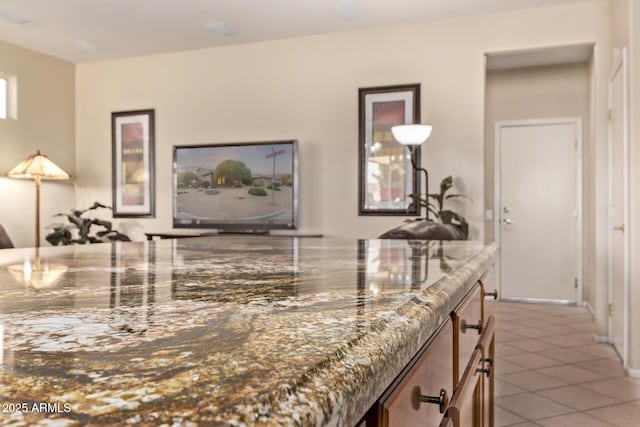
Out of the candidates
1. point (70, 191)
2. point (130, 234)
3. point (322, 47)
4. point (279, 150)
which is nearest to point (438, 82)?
point (322, 47)

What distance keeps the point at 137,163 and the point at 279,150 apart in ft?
6.04

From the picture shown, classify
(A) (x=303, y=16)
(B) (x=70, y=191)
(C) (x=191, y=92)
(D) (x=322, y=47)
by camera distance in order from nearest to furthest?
(A) (x=303, y=16)
(D) (x=322, y=47)
(C) (x=191, y=92)
(B) (x=70, y=191)

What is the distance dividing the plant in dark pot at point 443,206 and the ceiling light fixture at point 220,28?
2424mm

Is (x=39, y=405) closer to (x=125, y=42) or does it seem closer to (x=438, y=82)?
(x=438, y=82)

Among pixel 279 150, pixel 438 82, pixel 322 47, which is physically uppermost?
pixel 322 47

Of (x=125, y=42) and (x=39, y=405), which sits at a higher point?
(x=125, y=42)

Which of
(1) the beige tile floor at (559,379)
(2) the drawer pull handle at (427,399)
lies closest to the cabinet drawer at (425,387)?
(2) the drawer pull handle at (427,399)

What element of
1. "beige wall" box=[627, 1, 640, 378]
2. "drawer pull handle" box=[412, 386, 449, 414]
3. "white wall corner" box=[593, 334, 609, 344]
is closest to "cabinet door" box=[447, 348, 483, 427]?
"drawer pull handle" box=[412, 386, 449, 414]

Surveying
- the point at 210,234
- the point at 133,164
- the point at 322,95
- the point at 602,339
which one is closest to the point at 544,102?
the point at 322,95

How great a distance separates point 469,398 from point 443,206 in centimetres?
367

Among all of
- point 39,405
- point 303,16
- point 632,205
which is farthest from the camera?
point 303,16

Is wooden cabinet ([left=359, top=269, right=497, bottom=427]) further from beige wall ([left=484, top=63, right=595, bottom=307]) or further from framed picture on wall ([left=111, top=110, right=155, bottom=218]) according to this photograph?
framed picture on wall ([left=111, top=110, right=155, bottom=218])

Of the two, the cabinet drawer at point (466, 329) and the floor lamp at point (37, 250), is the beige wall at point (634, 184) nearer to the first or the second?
the cabinet drawer at point (466, 329)

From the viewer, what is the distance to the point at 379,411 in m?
0.44
